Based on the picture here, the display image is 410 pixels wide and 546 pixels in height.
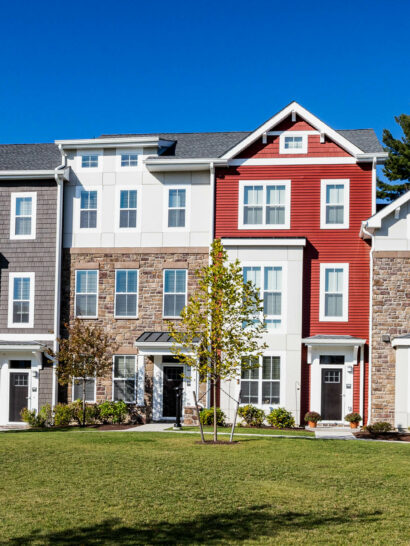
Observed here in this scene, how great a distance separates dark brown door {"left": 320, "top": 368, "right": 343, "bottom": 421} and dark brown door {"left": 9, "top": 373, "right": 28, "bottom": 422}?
11.1 m

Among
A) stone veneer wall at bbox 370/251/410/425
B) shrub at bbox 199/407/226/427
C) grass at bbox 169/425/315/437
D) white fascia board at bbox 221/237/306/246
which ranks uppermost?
white fascia board at bbox 221/237/306/246

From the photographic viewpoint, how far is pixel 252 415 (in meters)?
24.8

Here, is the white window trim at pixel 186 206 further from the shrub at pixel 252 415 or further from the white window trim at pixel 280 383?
the shrub at pixel 252 415

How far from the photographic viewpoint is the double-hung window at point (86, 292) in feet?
88.2

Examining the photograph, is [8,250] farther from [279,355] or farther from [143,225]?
[279,355]

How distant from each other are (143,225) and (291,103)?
7.17m

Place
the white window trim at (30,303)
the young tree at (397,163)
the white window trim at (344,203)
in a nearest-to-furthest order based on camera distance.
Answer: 1. the white window trim at (344,203)
2. the white window trim at (30,303)
3. the young tree at (397,163)

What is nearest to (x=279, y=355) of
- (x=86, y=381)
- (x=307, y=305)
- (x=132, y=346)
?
(x=307, y=305)

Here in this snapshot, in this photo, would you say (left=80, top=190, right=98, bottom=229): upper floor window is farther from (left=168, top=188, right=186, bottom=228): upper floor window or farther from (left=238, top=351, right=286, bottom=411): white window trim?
(left=238, top=351, right=286, bottom=411): white window trim

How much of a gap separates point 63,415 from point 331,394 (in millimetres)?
9578

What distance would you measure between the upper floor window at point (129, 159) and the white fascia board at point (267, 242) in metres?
4.92

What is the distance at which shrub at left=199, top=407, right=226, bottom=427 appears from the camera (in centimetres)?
2402

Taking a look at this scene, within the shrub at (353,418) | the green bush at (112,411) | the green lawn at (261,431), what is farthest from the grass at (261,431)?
the green bush at (112,411)

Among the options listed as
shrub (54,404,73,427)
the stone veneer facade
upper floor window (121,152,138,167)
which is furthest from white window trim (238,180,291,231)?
shrub (54,404,73,427)
